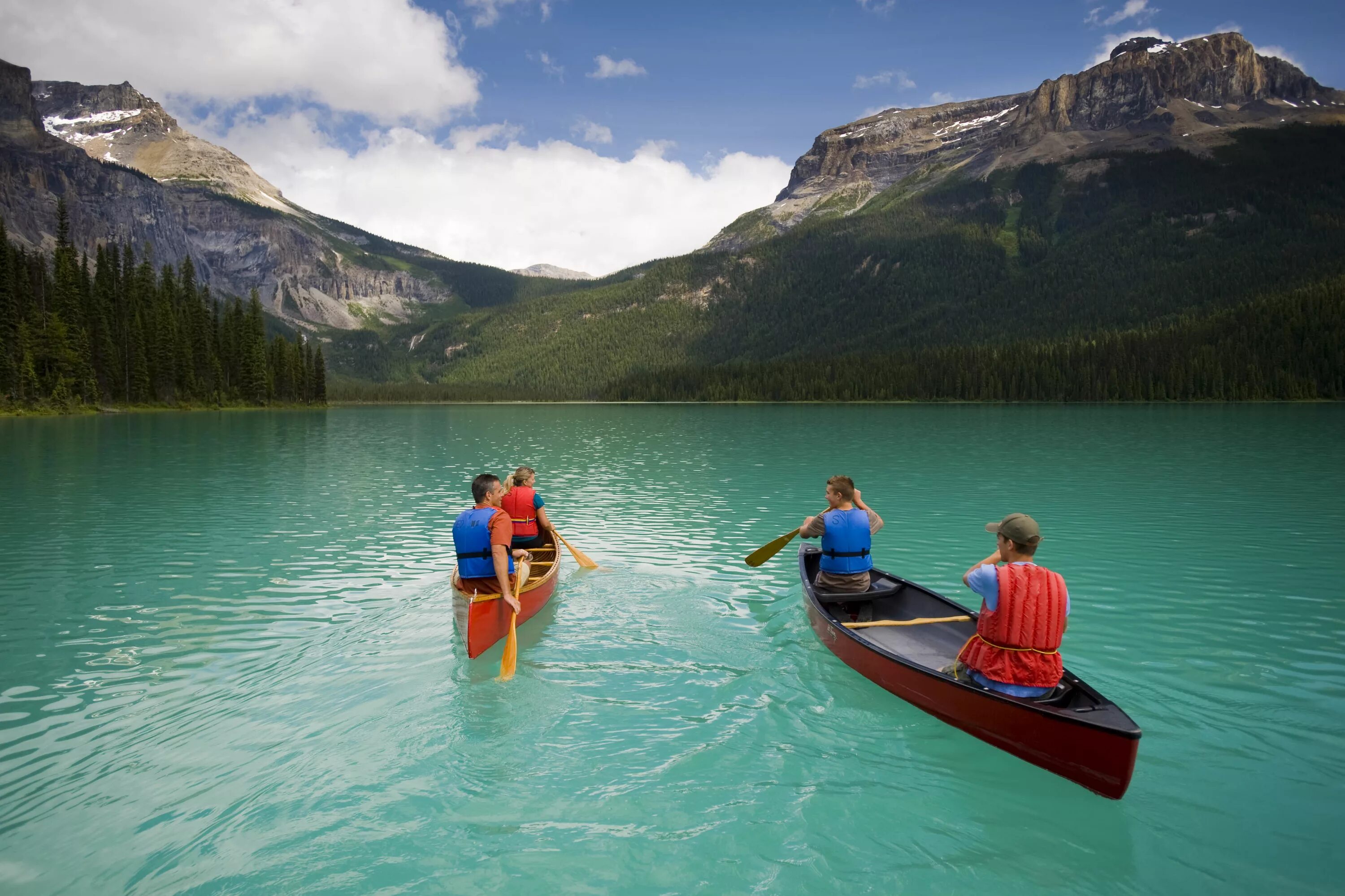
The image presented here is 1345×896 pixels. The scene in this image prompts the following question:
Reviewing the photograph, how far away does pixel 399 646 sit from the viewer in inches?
504

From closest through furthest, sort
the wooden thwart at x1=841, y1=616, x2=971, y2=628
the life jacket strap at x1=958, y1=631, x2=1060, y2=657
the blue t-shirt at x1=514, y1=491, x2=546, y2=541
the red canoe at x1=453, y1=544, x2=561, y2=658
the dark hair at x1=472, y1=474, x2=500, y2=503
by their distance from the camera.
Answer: the life jacket strap at x1=958, y1=631, x2=1060, y2=657 < the wooden thwart at x1=841, y1=616, x2=971, y2=628 < the red canoe at x1=453, y1=544, x2=561, y2=658 < the dark hair at x1=472, y1=474, x2=500, y2=503 < the blue t-shirt at x1=514, y1=491, x2=546, y2=541

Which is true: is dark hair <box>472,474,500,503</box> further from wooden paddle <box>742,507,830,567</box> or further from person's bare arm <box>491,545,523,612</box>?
wooden paddle <box>742,507,830,567</box>

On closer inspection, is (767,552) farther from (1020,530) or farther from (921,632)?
(1020,530)

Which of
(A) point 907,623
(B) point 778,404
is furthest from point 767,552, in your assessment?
(B) point 778,404

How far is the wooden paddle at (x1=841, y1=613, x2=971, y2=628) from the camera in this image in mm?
11719

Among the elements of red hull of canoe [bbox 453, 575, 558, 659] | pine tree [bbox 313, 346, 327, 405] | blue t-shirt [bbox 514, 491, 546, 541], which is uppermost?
pine tree [bbox 313, 346, 327, 405]

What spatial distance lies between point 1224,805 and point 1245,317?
18638cm

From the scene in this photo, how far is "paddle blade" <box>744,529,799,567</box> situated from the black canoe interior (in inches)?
34.2

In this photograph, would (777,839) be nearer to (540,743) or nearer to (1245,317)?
(540,743)

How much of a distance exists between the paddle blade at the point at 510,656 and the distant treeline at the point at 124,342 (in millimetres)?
97458

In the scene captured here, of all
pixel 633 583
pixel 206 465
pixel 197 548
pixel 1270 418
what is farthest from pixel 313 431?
pixel 1270 418

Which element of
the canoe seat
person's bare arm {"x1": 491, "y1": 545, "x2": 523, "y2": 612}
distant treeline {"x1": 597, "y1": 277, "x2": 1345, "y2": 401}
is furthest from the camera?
distant treeline {"x1": 597, "y1": 277, "x2": 1345, "y2": 401}

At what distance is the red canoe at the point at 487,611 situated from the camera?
11.8 m

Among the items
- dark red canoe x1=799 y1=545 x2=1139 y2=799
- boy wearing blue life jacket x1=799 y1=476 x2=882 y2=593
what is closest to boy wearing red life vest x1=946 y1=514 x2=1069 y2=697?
dark red canoe x1=799 y1=545 x2=1139 y2=799
